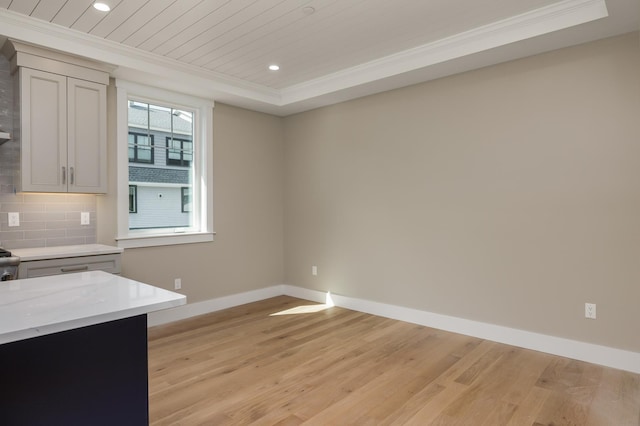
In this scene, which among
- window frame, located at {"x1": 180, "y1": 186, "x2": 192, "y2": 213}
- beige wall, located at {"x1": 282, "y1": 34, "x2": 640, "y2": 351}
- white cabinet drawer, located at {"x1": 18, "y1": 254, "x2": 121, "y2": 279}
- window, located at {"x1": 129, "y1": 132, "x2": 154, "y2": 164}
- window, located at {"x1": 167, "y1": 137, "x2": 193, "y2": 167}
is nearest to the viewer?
white cabinet drawer, located at {"x1": 18, "y1": 254, "x2": 121, "y2": 279}

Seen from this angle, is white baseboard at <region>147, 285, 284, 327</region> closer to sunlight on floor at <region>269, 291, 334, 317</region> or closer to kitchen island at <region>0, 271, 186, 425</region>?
sunlight on floor at <region>269, 291, 334, 317</region>

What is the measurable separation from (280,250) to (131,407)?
3866mm

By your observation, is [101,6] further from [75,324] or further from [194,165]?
[75,324]

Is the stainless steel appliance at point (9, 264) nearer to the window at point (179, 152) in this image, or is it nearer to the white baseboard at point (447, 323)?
the white baseboard at point (447, 323)

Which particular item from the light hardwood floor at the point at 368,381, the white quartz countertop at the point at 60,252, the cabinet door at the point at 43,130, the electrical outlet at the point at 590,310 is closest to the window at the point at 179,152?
the cabinet door at the point at 43,130

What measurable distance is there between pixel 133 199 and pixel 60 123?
1.04m

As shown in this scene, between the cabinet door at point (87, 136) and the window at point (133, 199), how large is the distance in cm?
52

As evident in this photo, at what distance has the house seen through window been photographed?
404 cm

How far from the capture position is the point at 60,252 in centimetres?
304

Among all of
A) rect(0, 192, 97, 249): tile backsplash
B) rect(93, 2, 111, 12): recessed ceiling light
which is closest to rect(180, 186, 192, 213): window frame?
rect(0, 192, 97, 249): tile backsplash

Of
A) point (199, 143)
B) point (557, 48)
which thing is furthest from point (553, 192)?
point (199, 143)

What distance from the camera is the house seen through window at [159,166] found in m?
4.04

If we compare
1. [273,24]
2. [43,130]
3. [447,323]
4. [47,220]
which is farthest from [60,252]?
[447,323]

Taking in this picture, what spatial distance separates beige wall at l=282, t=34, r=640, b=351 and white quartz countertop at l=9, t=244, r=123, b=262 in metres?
2.53
